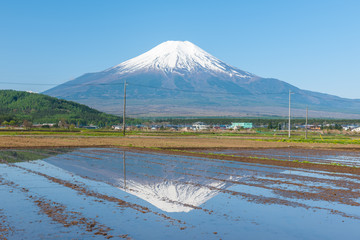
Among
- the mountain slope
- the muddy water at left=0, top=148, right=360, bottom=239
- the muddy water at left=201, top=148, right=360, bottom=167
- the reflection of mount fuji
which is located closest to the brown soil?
the muddy water at left=201, top=148, right=360, bottom=167

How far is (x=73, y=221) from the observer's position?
416 inches

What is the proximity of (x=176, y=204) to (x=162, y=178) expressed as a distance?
5.61 metres

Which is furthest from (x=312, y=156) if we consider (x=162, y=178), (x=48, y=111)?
(x=48, y=111)

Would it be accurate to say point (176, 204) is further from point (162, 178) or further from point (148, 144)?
point (148, 144)

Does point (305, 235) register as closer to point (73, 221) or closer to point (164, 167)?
point (73, 221)

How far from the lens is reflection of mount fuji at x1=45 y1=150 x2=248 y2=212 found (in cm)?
1348

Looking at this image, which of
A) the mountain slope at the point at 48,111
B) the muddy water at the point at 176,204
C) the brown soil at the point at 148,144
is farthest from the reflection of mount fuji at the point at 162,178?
the mountain slope at the point at 48,111

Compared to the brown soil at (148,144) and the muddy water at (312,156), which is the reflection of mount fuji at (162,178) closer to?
the muddy water at (312,156)

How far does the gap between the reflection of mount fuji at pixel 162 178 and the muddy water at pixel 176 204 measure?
38 millimetres

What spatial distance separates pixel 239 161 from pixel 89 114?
167 meters

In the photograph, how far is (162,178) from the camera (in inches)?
719

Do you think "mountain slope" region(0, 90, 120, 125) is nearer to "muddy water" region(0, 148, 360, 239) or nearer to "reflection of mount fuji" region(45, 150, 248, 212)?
"reflection of mount fuji" region(45, 150, 248, 212)

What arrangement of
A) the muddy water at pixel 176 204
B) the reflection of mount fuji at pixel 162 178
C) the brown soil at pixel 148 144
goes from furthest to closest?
the brown soil at pixel 148 144 → the reflection of mount fuji at pixel 162 178 → the muddy water at pixel 176 204

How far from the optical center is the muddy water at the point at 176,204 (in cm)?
995
